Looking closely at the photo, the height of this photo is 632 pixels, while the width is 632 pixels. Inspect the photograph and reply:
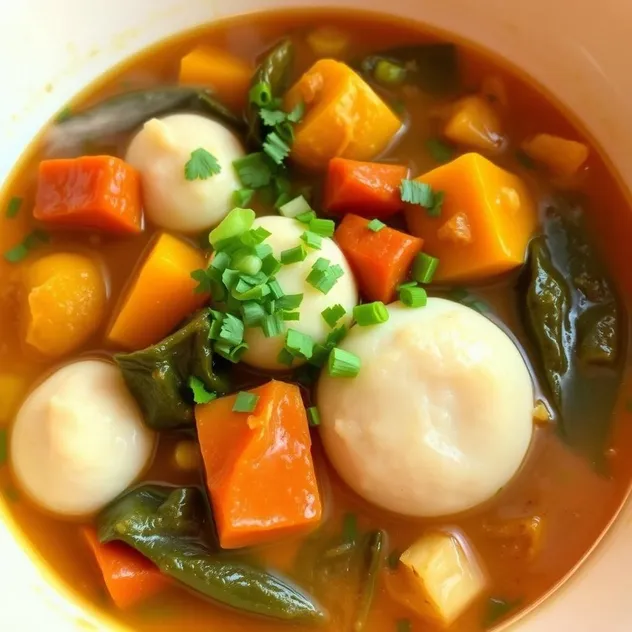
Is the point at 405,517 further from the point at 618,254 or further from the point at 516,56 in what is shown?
the point at 516,56

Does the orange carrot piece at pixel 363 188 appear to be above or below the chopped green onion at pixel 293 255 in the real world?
above

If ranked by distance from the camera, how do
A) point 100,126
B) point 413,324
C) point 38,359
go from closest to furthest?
point 413,324 → point 38,359 → point 100,126

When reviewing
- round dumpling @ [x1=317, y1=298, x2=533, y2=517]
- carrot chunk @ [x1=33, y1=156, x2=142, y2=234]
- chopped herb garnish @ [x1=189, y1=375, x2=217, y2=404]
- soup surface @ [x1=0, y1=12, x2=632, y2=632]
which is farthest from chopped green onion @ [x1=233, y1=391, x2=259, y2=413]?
carrot chunk @ [x1=33, y1=156, x2=142, y2=234]

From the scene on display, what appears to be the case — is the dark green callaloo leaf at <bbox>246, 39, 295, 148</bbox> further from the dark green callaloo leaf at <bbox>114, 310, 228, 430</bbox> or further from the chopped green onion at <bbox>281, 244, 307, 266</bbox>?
the dark green callaloo leaf at <bbox>114, 310, 228, 430</bbox>

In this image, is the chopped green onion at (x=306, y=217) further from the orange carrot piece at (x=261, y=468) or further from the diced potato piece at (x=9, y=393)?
the diced potato piece at (x=9, y=393)

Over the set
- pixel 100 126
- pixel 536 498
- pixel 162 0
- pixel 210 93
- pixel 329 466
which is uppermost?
pixel 162 0

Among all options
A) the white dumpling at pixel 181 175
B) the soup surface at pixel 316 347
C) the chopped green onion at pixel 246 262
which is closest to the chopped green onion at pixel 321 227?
the soup surface at pixel 316 347

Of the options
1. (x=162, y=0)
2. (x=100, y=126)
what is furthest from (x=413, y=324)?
(x=162, y=0)
